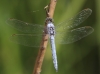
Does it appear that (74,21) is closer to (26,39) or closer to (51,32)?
(51,32)

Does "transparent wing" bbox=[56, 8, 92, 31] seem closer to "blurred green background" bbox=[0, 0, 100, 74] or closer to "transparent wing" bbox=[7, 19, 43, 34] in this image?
"transparent wing" bbox=[7, 19, 43, 34]

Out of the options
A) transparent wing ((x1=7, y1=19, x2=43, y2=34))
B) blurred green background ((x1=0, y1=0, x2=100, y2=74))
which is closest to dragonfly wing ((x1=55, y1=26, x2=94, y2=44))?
transparent wing ((x1=7, y1=19, x2=43, y2=34))

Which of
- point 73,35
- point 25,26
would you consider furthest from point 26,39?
point 73,35

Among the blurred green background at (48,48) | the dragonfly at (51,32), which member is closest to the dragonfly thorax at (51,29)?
the dragonfly at (51,32)

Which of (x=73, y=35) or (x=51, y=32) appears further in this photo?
(x=73, y=35)

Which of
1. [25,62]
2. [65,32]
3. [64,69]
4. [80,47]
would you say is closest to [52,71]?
[64,69]

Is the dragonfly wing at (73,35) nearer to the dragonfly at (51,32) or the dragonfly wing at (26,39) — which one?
the dragonfly at (51,32)

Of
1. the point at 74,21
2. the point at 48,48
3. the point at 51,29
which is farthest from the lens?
the point at 48,48
